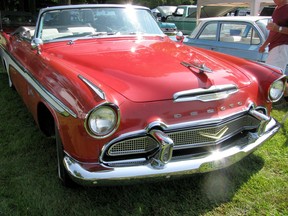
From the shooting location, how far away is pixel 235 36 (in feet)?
18.9

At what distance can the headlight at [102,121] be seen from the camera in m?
1.99

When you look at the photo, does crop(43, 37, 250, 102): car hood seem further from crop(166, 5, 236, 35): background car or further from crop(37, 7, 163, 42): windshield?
crop(166, 5, 236, 35): background car

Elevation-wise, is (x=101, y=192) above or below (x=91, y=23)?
below

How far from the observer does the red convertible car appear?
6.78 feet

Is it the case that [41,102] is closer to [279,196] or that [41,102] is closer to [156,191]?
[156,191]

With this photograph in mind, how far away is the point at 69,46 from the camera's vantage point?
3168 mm

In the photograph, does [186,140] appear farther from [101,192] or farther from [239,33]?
[239,33]

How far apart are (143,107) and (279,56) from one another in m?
2.99

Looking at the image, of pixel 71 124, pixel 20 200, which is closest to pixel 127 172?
pixel 71 124

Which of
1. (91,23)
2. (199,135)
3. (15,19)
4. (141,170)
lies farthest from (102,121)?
(15,19)

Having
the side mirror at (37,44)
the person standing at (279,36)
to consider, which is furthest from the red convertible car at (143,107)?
the person standing at (279,36)

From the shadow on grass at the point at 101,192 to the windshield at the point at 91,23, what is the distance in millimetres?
1226

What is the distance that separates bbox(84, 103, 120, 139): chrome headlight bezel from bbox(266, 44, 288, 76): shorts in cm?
316

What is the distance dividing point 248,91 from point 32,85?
193cm
